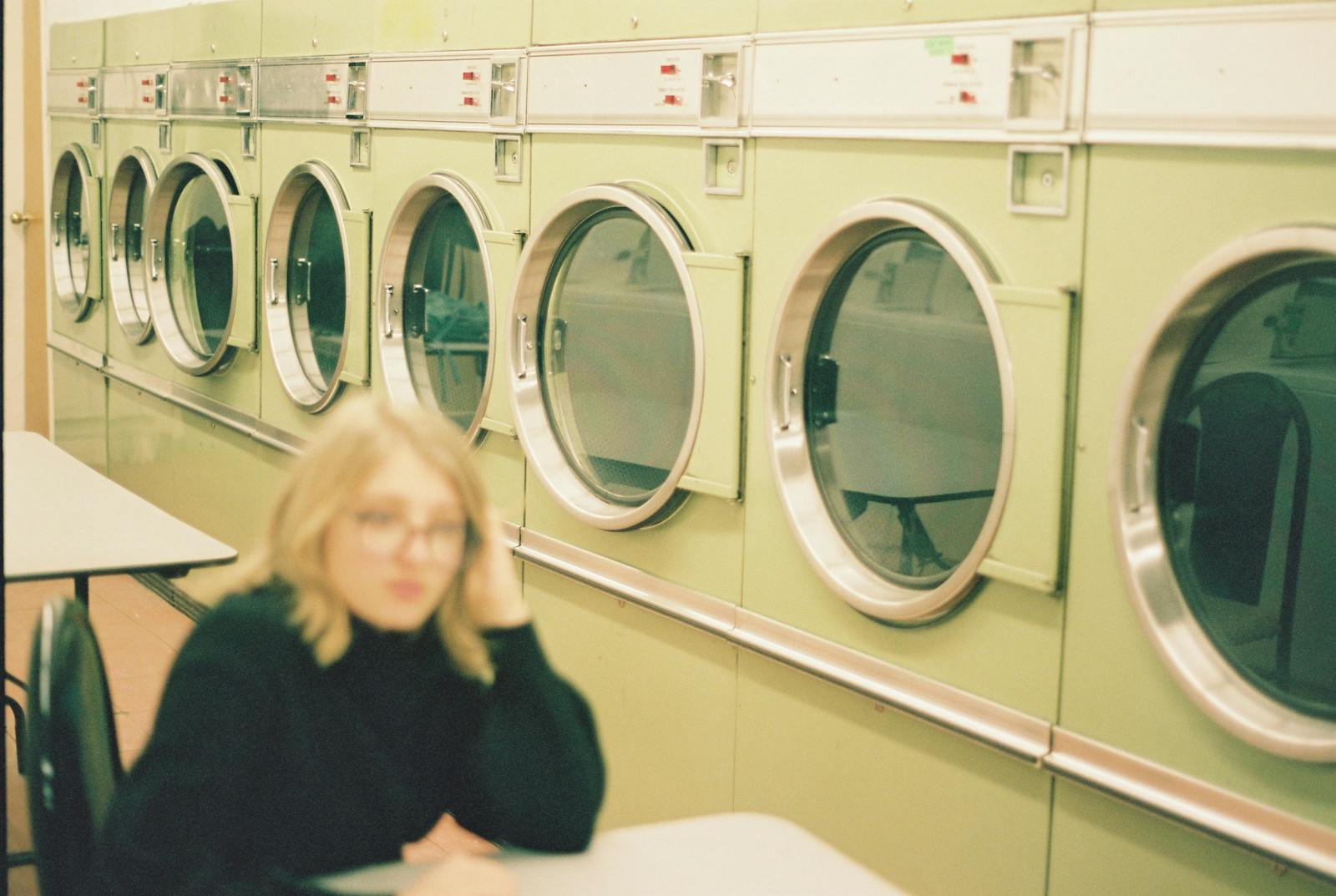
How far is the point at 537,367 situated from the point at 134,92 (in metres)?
3.64

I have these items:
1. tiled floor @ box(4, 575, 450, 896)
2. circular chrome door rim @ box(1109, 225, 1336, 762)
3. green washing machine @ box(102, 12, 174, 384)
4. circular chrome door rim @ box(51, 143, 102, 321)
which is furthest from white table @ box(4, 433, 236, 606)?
circular chrome door rim @ box(51, 143, 102, 321)

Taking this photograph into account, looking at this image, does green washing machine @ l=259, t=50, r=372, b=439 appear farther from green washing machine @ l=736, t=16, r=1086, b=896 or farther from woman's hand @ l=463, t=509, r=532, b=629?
woman's hand @ l=463, t=509, r=532, b=629

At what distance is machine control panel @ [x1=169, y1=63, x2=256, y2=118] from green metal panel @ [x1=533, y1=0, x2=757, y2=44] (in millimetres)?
2208

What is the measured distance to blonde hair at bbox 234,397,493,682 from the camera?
5.93ft

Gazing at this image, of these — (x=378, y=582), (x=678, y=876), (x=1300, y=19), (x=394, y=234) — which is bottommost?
(x=678, y=876)

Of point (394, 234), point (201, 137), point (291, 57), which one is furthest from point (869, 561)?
point (201, 137)

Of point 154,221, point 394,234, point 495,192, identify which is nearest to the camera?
point 495,192

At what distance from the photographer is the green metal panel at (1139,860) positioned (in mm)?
2498

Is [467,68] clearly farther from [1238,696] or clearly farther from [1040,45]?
[1238,696]

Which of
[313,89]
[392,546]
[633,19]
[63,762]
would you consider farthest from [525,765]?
[313,89]

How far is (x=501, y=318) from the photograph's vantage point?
4.39 meters

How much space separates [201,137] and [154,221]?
84 centimetres

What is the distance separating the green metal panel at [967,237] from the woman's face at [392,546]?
132 centimetres

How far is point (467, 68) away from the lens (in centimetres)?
444
